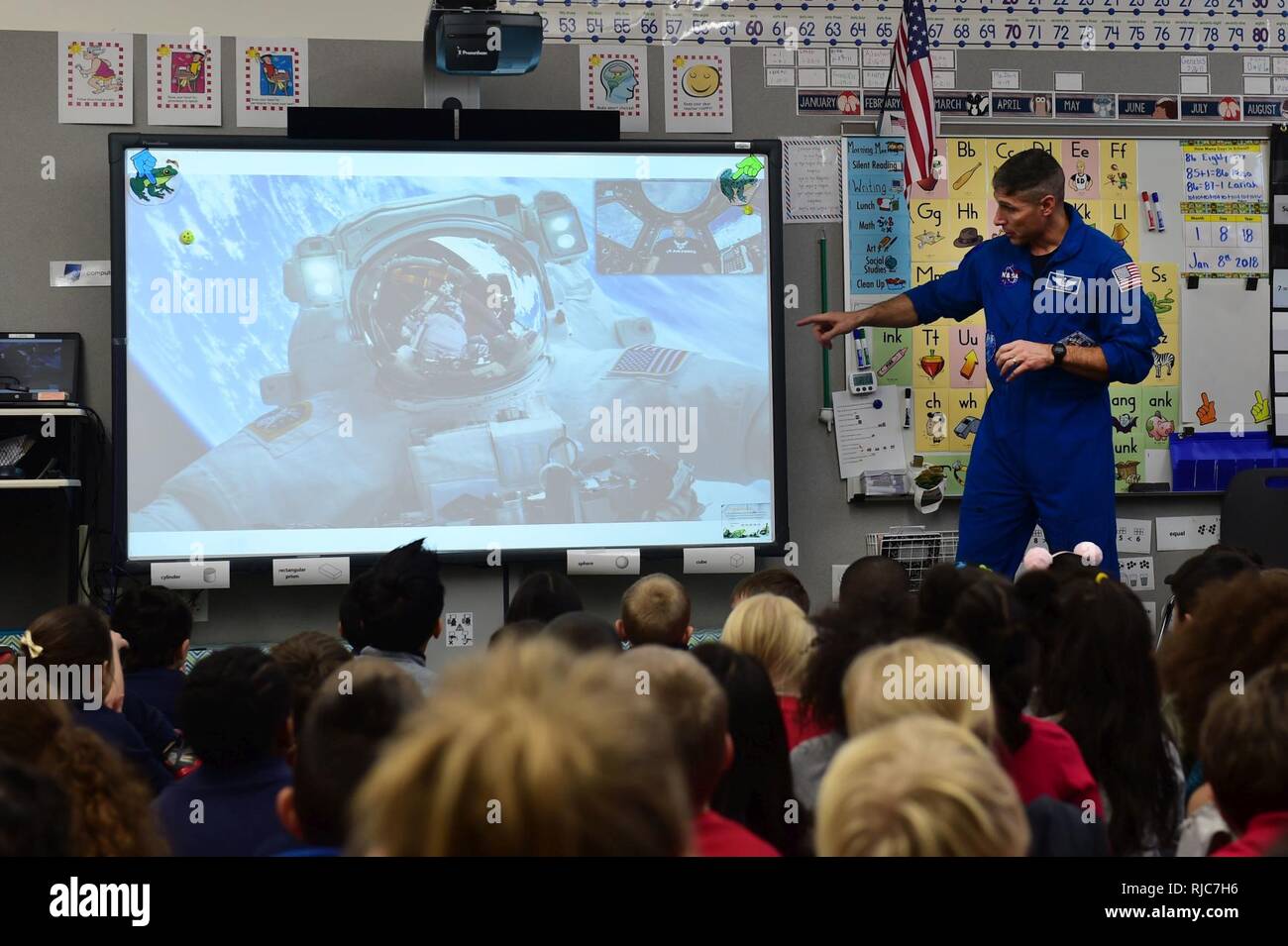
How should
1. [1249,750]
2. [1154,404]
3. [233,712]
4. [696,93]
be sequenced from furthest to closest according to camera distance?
[1154,404] → [696,93] → [233,712] → [1249,750]

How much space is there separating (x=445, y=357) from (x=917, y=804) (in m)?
3.46

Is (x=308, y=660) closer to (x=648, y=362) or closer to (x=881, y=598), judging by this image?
(x=881, y=598)

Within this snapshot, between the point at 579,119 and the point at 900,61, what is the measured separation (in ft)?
3.56

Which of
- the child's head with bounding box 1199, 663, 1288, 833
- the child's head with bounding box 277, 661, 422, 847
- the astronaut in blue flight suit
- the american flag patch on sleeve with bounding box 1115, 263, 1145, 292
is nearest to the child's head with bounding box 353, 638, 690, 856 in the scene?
the child's head with bounding box 277, 661, 422, 847

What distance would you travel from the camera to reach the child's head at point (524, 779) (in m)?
0.79

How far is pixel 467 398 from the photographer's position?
4273mm

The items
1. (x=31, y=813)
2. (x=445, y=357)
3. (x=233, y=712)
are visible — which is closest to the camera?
(x=31, y=813)

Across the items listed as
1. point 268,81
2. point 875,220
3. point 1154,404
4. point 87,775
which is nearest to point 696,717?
point 87,775

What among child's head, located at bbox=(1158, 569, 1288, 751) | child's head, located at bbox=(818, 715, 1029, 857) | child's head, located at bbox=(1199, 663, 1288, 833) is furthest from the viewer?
child's head, located at bbox=(1158, 569, 1288, 751)

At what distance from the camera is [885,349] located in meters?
4.55

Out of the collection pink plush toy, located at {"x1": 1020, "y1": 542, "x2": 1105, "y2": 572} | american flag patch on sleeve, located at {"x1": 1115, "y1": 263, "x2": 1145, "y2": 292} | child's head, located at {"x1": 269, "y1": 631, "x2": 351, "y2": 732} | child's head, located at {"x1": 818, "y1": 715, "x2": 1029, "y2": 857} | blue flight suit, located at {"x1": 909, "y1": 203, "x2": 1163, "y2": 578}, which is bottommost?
child's head, located at {"x1": 269, "y1": 631, "x2": 351, "y2": 732}

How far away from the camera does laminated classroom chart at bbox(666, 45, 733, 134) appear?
14.8ft

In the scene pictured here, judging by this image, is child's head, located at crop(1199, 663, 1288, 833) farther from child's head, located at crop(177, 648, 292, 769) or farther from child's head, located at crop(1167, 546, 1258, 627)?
child's head, located at crop(1167, 546, 1258, 627)

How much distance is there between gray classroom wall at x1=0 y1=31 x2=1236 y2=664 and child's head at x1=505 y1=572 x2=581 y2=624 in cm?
138
